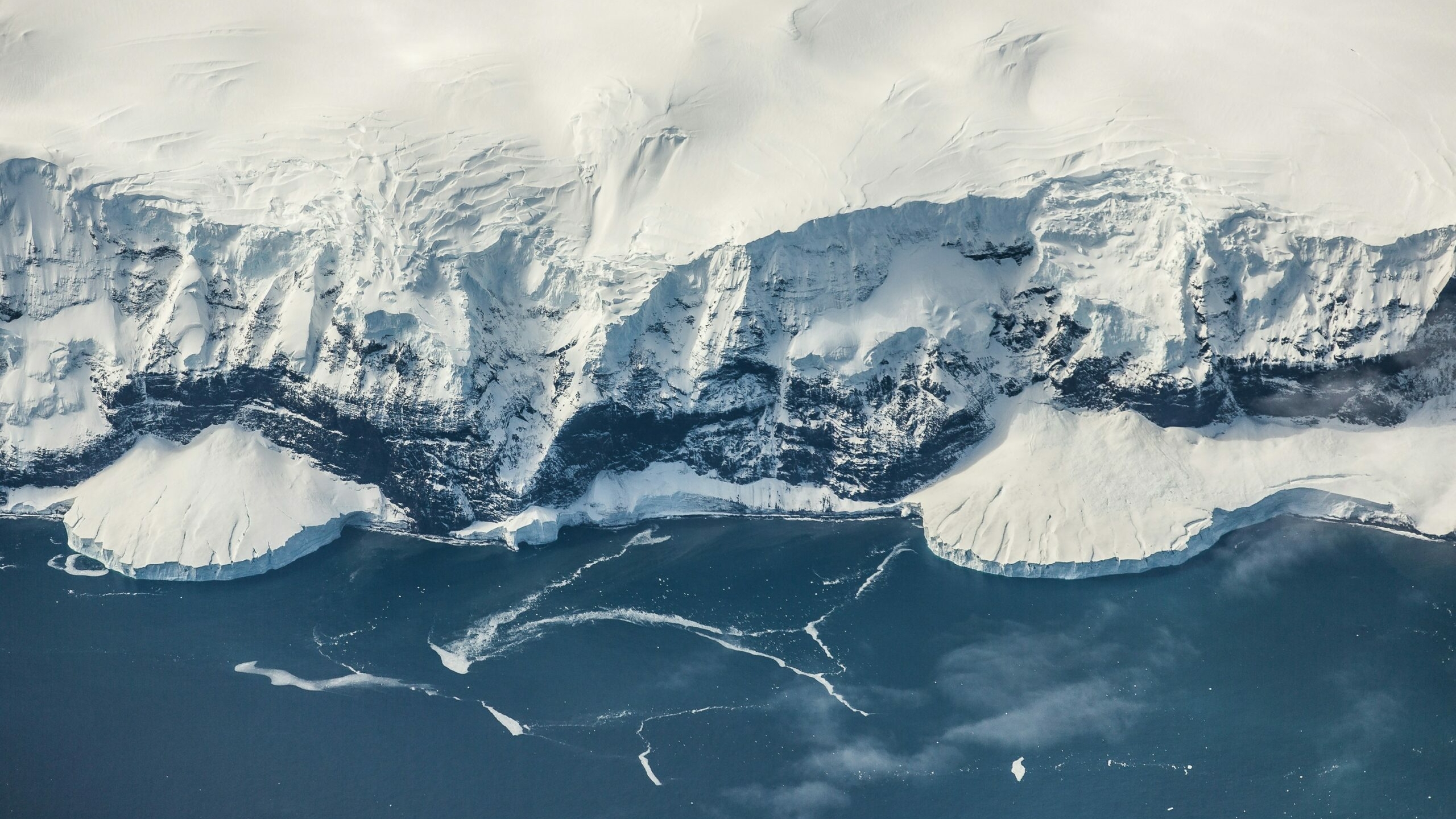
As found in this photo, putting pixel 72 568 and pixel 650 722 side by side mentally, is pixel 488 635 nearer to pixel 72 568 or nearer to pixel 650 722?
pixel 650 722

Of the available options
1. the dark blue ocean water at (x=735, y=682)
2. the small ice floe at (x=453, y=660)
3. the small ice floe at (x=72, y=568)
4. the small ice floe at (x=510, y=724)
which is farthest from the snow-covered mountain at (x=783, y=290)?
the small ice floe at (x=510, y=724)

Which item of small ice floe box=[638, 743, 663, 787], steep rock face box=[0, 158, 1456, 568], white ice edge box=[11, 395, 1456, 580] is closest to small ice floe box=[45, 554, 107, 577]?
white ice edge box=[11, 395, 1456, 580]

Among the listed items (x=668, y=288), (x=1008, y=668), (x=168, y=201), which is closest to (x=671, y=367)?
(x=668, y=288)

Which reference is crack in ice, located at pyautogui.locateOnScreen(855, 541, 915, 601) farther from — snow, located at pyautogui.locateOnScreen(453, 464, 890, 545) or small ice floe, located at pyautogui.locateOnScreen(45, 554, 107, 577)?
small ice floe, located at pyautogui.locateOnScreen(45, 554, 107, 577)

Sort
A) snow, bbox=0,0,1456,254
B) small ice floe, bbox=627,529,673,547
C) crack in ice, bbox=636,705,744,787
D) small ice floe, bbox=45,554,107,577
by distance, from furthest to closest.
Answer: small ice floe, bbox=627,529,673,547 < small ice floe, bbox=45,554,107,577 < snow, bbox=0,0,1456,254 < crack in ice, bbox=636,705,744,787

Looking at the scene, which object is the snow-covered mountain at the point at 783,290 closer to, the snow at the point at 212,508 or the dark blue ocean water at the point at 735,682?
the snow at the point at 212,508

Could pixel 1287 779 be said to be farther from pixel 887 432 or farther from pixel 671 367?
pixel 671 367
